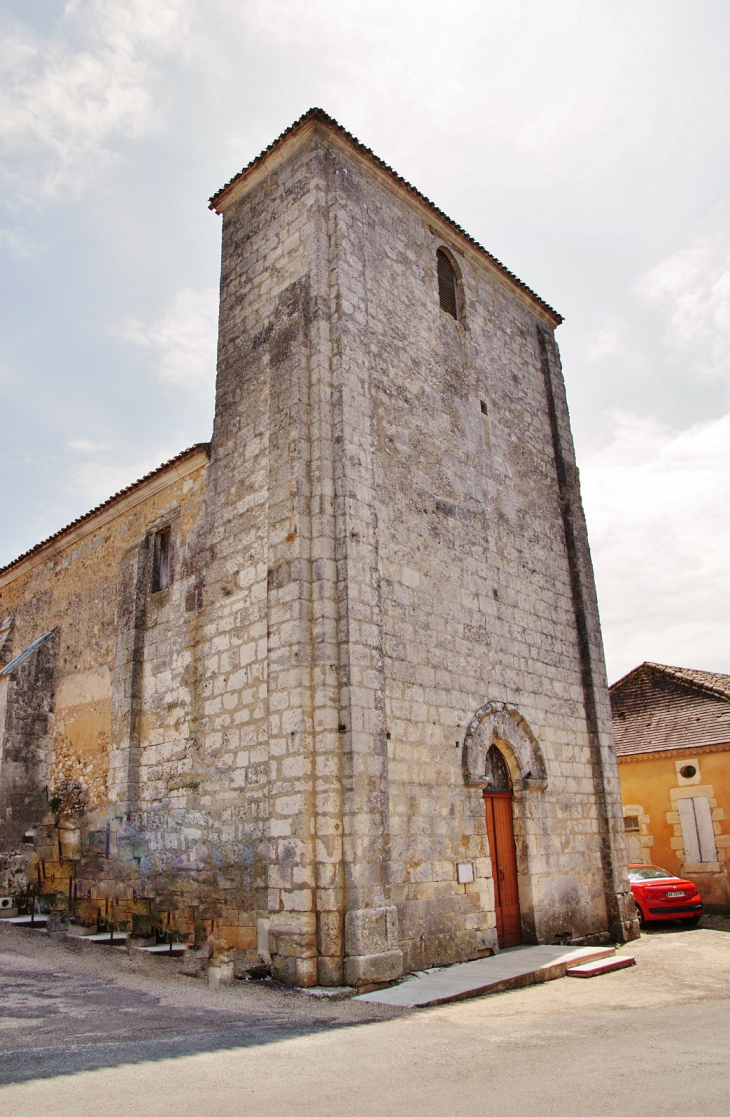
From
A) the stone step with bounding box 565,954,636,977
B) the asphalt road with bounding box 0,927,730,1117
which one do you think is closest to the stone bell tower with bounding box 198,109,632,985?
the stone step with bounding box 565,954,636,977

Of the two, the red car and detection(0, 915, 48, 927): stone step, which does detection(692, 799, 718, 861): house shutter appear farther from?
detection(0, 915, 48, 927): stone step

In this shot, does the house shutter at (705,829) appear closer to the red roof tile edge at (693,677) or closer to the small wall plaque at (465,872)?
the red roof tile edge at (693,677)

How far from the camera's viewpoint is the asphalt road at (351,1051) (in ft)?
12.2

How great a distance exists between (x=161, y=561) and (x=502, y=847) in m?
5.66

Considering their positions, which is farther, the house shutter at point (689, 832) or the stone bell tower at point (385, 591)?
the house shutter at point (689, 832)

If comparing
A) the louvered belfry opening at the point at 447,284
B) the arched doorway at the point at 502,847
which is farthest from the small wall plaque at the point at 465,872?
the louvered belfry opening at the point at 447,284

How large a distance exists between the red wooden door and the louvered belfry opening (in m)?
6.65

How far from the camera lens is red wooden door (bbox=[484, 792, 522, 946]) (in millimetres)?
8953

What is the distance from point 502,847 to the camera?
9.20 meters

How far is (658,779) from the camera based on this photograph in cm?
1641

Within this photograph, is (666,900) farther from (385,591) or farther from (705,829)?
(385,591)

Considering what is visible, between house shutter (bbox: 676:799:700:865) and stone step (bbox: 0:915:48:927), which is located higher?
house shutter (bbox: 676:799:700:865)

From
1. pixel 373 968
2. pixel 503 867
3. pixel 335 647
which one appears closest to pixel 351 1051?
pixel 373 968

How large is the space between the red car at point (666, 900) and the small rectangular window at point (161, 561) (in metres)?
8.32
